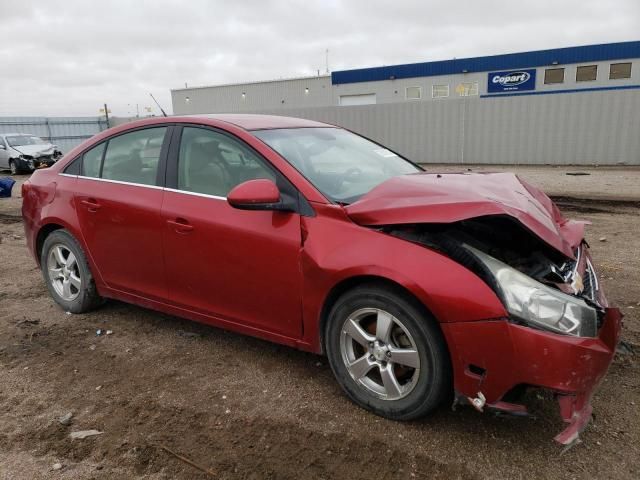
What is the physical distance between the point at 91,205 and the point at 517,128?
16113mm

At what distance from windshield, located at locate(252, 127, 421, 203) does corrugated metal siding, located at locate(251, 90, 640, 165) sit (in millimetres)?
14775

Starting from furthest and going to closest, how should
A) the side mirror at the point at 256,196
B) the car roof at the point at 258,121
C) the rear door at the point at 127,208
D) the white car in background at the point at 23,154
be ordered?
1. the white car in background at the point at 23,154
2. the rear door at the point at 127,208
3. the car roof at the point at 258,121
4. the side mirror at the point at 256,196

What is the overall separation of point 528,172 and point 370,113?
280 inches

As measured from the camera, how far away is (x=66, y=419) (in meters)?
2.95

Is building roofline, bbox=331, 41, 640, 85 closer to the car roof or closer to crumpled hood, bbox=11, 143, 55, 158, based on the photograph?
crumpled hood, bbox=11, 143, 55, 158

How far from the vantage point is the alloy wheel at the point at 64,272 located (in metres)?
4.41

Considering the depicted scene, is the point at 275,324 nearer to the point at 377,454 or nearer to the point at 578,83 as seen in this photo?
the point at 377,454

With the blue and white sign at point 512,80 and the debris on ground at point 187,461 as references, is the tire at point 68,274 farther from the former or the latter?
the blue and white sign at point 512,80

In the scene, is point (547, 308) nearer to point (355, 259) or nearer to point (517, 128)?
point (355, 259)

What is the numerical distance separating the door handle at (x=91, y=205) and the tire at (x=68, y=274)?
38 centimetres

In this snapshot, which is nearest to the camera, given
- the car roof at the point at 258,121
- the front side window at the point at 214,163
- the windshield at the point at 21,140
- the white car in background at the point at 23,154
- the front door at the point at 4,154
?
the front side window at the point at 214,163

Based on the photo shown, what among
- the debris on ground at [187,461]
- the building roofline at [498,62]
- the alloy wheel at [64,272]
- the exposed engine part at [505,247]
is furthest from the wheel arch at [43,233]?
the building roofline at [498,62]

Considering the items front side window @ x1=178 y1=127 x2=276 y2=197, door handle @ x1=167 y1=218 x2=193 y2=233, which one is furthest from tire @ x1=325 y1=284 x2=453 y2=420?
door handle @ x1=167 y1=218 x2=193 y2=233

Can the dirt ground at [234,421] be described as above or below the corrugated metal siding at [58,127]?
below
